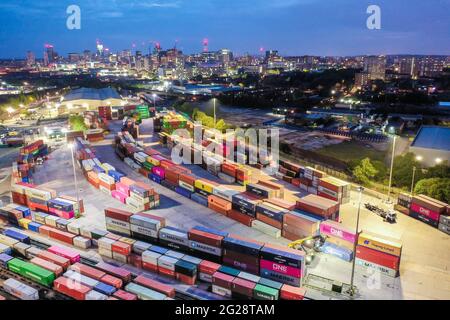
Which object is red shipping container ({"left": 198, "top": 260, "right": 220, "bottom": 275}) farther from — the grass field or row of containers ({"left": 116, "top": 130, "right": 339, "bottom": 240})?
the grass field

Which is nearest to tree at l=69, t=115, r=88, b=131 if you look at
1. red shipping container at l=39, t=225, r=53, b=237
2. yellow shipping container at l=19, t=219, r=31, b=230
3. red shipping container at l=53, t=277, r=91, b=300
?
yellow shipping container at l=19, t=219, r=31, b=230

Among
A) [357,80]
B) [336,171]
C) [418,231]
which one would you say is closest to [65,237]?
[418,231]

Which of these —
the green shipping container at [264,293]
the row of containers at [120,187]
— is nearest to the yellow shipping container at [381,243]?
the green shipping container at [264,293]

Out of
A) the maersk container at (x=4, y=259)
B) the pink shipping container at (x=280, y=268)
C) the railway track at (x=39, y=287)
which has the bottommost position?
the railway track at (x=39, y=287)

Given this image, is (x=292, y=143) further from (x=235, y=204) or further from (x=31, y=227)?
(x=31, y=227)

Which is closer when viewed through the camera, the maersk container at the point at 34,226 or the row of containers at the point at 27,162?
the maersk container at the point at 34,226

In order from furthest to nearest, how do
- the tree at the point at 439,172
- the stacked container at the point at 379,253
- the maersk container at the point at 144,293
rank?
the tree at the point at 439,172 < the stacked container at the point at 379,253 < the maersk container at the point at 144,293

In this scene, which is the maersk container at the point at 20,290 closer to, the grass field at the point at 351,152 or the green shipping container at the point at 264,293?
the green shipping container at the point at 264,293
